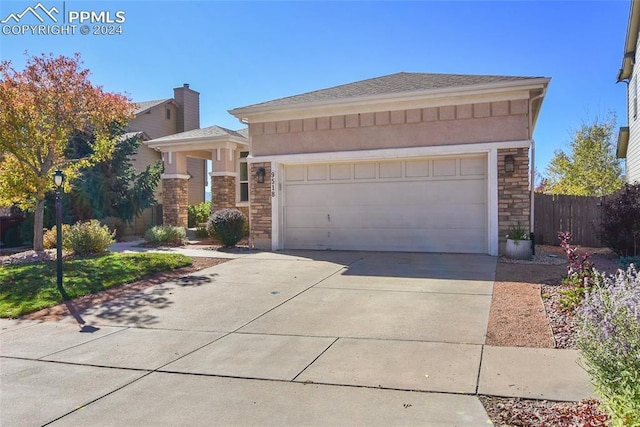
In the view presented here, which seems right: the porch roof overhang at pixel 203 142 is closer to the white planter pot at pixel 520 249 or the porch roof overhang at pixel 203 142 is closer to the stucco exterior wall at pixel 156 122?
the stucco exterior wall at pixel 156 122

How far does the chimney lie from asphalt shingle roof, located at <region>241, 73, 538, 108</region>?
12.9 metres

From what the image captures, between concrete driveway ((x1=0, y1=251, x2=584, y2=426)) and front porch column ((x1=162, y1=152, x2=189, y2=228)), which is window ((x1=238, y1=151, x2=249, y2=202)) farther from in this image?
concrete driveway ((x1=0, y1=251, x2=584, y2=426))

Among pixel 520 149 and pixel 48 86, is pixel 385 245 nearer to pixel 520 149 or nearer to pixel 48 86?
pixel 520 149

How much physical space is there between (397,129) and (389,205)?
6.53 ft

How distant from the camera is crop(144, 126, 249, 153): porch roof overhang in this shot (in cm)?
1588

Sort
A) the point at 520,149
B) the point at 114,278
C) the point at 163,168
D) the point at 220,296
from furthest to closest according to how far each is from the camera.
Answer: the point at 163,168
the point at 520,149
the point at 114,278
the point at 220,296

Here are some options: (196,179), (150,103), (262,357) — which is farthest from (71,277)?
(150,103)

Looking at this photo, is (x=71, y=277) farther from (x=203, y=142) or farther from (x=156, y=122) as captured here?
(x=156, y=122)

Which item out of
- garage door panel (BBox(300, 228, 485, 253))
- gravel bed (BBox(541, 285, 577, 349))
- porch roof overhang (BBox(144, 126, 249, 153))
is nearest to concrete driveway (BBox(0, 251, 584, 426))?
gravel bed (BBox(541, 285, 577, 349))

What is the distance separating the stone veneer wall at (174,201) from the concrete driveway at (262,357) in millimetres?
9068

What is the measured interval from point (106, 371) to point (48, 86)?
28.7 ft

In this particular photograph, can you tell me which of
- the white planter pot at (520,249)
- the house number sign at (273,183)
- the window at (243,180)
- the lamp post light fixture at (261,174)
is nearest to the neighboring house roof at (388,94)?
the lamp post light fixture at (261,174)

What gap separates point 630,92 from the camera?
16.2 m

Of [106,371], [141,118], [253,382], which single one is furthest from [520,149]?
[141,118]
